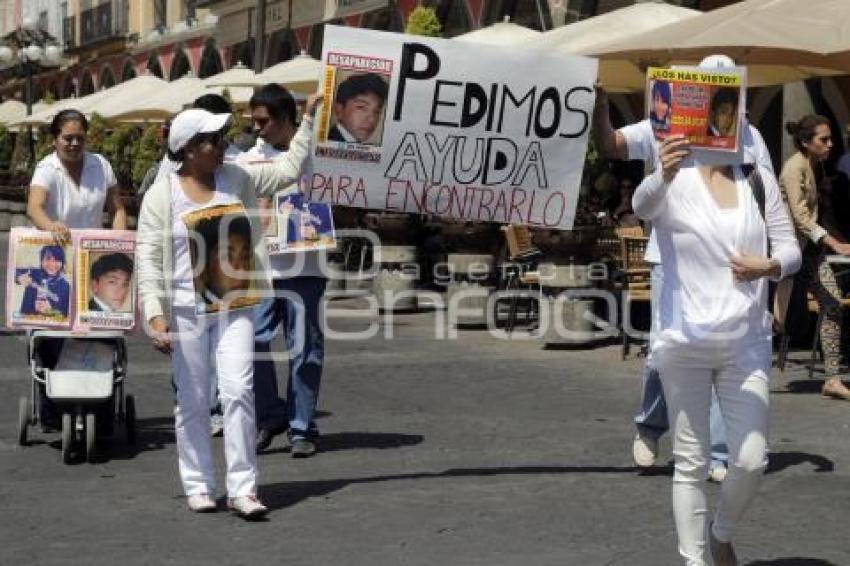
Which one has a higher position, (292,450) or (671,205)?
(671,205)

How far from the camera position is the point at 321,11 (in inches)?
1401

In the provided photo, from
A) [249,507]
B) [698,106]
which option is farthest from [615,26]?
[698,106]

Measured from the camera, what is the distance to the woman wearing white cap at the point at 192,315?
6.90 metres

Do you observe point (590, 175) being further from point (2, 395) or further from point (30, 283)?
point (30, 283)

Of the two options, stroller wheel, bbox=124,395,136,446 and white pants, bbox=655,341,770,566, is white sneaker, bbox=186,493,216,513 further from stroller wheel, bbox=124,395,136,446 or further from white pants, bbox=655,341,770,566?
white pants, bbox=655,341,770,566

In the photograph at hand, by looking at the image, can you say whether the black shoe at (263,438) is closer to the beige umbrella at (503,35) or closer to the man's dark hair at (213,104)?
the man's dark hair at (213,104)

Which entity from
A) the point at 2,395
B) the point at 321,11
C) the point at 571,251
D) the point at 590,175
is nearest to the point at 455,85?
the point at 2,395

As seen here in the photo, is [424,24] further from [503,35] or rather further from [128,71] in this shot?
[128,71]

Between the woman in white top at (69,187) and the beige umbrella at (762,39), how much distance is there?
5.10 meters

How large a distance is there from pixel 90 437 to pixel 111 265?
0.87 m

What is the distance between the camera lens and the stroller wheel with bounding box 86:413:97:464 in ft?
26.7

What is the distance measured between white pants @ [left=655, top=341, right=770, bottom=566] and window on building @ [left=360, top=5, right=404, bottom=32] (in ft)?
86.2

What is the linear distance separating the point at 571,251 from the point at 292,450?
578cm

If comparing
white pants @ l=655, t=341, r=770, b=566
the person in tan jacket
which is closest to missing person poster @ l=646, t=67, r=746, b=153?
white pants @ l=655, t=341, r=770, b=566
